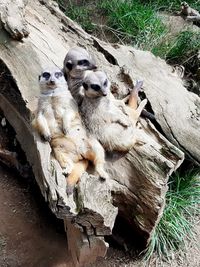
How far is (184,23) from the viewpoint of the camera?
5.99 metres

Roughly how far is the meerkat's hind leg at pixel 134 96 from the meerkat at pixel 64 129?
528 mm

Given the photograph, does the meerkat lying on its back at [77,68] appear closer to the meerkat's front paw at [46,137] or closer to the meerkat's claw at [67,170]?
the meerkat's front paw at [46,137]

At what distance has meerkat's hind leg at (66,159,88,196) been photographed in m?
3.09

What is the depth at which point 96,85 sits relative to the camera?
10.9 ft

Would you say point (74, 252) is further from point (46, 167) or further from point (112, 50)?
point (112, 50)

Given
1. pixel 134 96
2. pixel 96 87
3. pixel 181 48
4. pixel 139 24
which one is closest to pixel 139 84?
pixel 134 96

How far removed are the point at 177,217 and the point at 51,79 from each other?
1.54m

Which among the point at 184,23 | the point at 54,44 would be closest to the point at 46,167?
the point at 54,44

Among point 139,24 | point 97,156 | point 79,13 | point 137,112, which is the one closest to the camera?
point 97,156

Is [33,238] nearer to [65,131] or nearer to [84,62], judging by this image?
[65,131]

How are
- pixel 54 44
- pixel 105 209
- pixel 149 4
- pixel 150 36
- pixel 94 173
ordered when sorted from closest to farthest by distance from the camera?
pixel 105 209 < pixel 94 173 < pixel 54 44 < pixel 150 36 < pixel 149 4

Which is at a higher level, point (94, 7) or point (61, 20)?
point (61, 20)

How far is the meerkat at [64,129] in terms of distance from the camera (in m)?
3.25

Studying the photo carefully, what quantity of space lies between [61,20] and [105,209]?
234 cm
